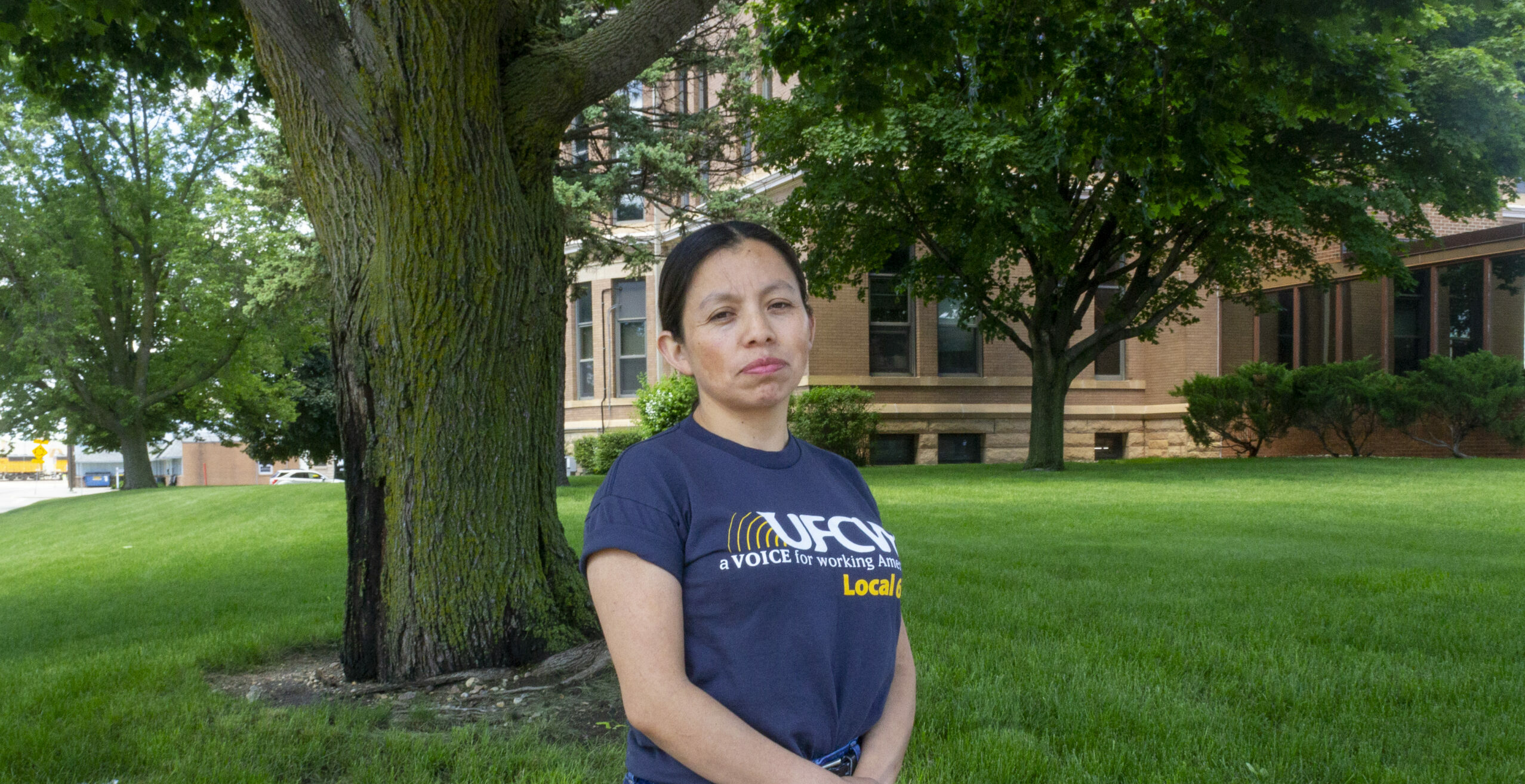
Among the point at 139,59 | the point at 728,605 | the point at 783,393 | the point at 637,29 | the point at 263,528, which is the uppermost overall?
the point at 139,59

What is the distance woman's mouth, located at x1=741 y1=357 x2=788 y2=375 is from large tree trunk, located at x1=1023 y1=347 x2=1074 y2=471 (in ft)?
61.3

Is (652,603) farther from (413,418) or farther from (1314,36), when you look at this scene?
(1314,36)

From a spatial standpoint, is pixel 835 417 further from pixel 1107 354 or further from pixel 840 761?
pixel 840 761

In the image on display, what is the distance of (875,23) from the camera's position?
5879 millimetres

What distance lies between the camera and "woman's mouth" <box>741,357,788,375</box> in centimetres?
174

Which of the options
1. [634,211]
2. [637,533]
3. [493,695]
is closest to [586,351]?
[634,211]

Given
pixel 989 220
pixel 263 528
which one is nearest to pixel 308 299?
pixel 263 528

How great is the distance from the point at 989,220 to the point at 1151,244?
162 inches

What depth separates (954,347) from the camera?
26.0m

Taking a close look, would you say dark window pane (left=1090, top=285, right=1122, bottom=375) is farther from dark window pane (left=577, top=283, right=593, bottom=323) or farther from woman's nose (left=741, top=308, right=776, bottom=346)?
woman's nose (left=741, top=308, right=776, bottom=346)

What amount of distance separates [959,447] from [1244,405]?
21.0 feet

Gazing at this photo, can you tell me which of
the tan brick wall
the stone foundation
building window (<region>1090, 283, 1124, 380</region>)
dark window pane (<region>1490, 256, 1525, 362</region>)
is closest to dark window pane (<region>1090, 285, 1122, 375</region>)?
building window (<region>1090, 283, 1124, 380</region>)

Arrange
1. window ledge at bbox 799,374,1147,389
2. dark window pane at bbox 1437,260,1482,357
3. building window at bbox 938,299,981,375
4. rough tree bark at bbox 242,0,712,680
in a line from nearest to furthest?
→ rough tree bark at bbox 242,0,712,680 → dark window pane at bbox 1437,260,1482,357 → window ledge at bbox 799,374,1147,389 → building window at bbox 938,299,981,375

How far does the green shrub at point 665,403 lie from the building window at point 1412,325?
1620 cm
